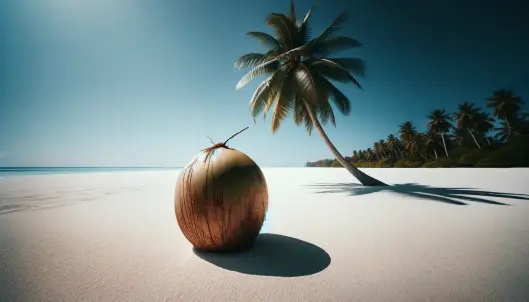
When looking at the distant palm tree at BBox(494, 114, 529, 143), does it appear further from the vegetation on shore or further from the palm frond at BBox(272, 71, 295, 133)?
the palm frond at BBox(272, 71, 295, 133)

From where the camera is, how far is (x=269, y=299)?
1739 mm

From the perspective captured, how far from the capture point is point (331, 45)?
36.8ft

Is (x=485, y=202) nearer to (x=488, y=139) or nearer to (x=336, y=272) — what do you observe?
(x=336, y=272)

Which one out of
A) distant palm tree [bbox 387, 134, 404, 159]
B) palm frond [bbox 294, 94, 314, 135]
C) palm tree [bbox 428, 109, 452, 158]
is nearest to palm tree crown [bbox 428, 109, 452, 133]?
palm tree [bbox 428, 109, 452, 158]

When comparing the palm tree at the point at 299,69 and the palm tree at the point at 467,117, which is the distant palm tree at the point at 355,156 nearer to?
the palm tree at the point at 467,117

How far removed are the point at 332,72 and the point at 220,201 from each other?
36.8 feet

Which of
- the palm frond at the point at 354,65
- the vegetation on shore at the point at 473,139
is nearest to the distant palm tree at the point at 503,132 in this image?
the vegetation on shore at the point at 473,139

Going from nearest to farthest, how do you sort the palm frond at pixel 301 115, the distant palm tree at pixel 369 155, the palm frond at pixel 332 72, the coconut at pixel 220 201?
1. the coconut at pixel 220 201
2. the palm frond at pixel 332 72
3. the palm frond at pixel 301 115
4. the distant palm tree at pixel 369 155

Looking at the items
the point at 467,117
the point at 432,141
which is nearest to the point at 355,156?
the point at 432,141

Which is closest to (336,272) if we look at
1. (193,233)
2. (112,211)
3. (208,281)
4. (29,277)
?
(208,281)

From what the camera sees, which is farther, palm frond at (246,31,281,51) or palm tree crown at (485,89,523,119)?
palm tree crown at (485,89,523,119)

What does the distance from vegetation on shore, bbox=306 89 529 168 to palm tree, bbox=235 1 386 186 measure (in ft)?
114

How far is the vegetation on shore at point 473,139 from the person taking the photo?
105 ft

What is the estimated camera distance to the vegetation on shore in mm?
32125
